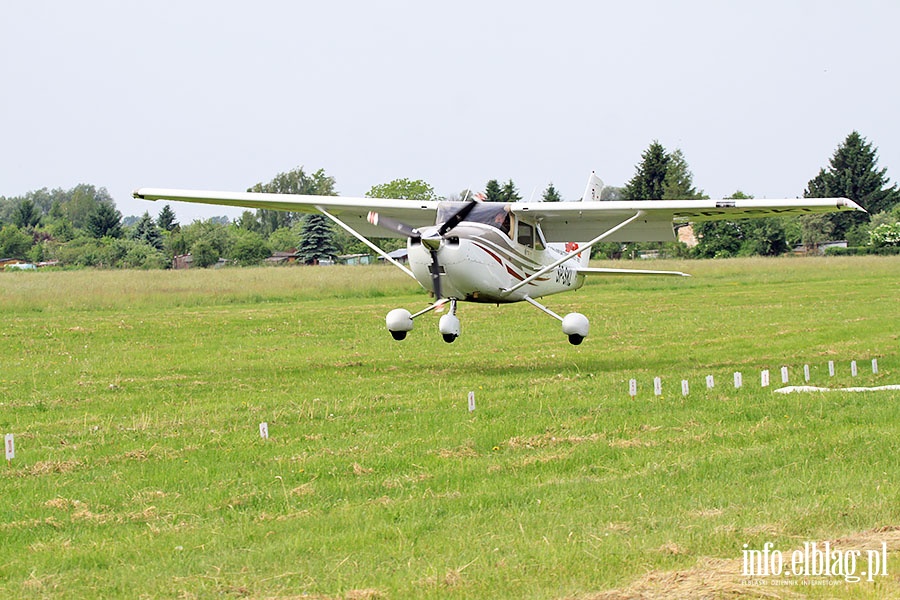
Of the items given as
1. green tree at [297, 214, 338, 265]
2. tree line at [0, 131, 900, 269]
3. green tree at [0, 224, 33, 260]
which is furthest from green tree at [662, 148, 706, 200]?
green tree at [0, 224, 33, 260]

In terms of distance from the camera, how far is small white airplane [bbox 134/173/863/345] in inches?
709

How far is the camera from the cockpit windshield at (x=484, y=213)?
18.3m

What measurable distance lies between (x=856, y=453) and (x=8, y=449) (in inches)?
322

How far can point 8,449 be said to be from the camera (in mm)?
10695

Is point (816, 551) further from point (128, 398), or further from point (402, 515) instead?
point (128, 398)

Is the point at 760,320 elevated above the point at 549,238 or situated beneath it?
situated beneath

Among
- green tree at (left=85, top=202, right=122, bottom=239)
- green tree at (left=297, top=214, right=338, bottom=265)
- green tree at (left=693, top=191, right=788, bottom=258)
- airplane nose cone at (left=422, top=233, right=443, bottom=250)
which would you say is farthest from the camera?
green tree at (left=85, top=202, right=122, bottom=239)

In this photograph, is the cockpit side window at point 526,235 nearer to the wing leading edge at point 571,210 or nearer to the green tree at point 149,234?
the wing leading edge at point 571,210

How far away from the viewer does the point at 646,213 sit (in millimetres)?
19344

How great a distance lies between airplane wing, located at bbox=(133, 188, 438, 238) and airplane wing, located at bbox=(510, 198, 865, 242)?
7.42 feet

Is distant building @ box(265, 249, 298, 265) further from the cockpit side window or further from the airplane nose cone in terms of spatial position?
the airplane nose cone

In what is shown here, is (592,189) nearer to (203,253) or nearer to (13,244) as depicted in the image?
(203,253)

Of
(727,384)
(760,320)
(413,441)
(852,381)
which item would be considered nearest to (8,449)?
(413,441)

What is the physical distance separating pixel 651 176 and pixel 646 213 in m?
79.9
